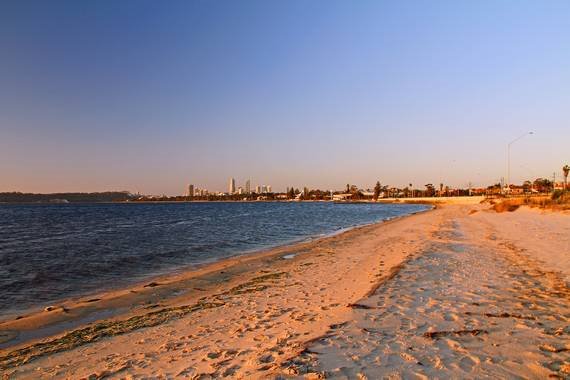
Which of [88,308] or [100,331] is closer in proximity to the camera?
[100,331]

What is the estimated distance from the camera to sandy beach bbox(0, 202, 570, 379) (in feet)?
17.4

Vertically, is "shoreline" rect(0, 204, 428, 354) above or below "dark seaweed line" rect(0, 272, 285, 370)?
below

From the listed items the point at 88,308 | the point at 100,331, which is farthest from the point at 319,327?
the point at 88,308

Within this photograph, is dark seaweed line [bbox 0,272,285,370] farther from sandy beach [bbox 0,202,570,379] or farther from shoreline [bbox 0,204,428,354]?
shoreline [bbox 0,204,428,354]

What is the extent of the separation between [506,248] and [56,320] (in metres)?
18.8

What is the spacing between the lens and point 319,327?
7.07 m

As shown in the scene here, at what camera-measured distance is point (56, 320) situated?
9.38 m

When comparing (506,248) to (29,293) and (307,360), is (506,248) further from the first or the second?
(29,293)

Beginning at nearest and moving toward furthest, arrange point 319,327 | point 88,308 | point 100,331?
1. point 319,327
2. point 100,331
3. point 88,308

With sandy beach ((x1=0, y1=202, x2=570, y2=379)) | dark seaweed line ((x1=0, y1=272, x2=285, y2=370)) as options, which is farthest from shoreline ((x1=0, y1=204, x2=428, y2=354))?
dark seaweed line ((x1=0, y1=272, x2=285, y2=370))

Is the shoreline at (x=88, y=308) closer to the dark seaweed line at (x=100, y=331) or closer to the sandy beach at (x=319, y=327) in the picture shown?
the sandy beach at (x=319, y=327)

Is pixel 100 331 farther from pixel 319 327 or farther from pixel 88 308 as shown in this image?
pixel 319 327

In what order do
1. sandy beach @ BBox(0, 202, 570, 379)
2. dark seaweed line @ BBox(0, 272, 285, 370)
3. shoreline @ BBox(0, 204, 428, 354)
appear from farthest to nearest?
shoreline @ BBox(0, 204, 428, 354) → dark seaweed line @ BBox(0, 272, 285, 370) → sandy beach @ BBox(0, 202, 570, 379)

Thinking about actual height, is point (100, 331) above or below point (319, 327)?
below
